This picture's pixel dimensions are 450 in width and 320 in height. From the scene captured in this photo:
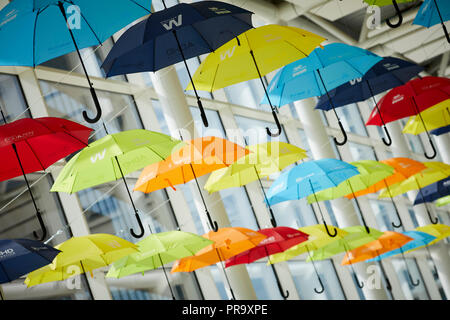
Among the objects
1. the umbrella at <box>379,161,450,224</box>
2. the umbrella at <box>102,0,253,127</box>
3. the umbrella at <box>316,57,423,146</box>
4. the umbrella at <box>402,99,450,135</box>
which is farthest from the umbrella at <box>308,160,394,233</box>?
the umbrella at <box>102,0,253,127</box>

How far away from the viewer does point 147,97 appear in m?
10.4

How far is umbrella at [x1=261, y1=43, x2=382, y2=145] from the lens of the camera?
6.91m

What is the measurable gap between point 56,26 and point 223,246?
371 centimetres

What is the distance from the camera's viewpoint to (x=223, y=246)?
289 inches

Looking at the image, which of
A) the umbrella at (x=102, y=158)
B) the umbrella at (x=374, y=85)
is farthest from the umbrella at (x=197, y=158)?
the umbrella at (x=374, y=85)

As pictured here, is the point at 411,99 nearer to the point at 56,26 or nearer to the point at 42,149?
the point at 42,149

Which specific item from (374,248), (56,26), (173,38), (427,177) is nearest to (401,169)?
(427,177)

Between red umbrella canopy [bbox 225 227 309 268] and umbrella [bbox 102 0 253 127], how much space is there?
3.07m

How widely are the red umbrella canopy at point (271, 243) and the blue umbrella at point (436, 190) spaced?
412 cm

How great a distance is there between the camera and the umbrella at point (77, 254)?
5.83 m

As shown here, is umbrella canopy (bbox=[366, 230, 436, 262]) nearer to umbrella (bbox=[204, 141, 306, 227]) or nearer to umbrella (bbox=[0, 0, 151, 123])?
umbrella (bbox=[204, 141, 306, 227])

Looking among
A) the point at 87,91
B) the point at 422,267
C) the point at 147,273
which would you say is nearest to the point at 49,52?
the point at 87,91

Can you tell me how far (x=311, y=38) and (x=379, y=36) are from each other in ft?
45.4

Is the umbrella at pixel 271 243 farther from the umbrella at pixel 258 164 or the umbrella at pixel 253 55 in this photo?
the umbrella at pixel 253 55
